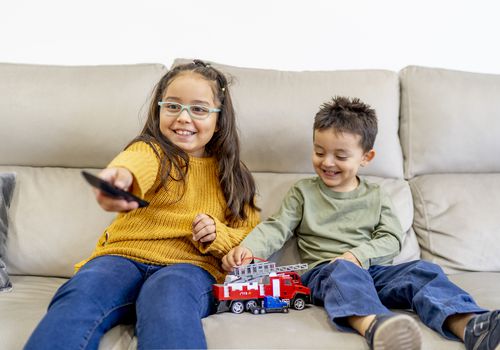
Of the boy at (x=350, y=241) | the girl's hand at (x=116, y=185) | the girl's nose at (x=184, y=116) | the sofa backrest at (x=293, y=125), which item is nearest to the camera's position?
the girl's hand at (x=116, y=185)

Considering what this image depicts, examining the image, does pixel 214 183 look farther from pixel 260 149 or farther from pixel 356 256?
pixel 356 256

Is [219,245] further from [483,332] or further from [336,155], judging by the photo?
[483,332]

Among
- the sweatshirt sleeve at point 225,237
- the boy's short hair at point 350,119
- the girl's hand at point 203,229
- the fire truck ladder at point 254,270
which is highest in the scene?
the boy's short hair at point 350,119

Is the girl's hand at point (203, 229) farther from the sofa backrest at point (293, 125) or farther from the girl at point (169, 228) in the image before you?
the sofa backrest at point (293, 125)

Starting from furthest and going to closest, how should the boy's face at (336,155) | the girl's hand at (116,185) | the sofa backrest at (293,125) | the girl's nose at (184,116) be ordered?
the sofa backrest at (293,125), the boy's face at (336,155), the girl's nose at (184,116), the girl's hand at (116,185)

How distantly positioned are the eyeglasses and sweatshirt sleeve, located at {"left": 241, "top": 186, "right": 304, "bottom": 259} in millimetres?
390

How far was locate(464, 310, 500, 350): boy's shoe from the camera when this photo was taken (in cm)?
114

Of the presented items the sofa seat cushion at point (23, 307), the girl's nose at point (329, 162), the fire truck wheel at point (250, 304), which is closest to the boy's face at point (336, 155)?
the girl's nose at point (329, 162)

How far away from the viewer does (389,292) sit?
1.47 metres

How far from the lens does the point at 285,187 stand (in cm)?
188

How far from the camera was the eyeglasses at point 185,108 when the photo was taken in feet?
5.15

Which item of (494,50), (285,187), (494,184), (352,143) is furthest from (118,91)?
(494,50)

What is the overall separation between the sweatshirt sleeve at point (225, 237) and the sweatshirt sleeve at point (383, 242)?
1.10 feet

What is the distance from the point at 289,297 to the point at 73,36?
151cm
